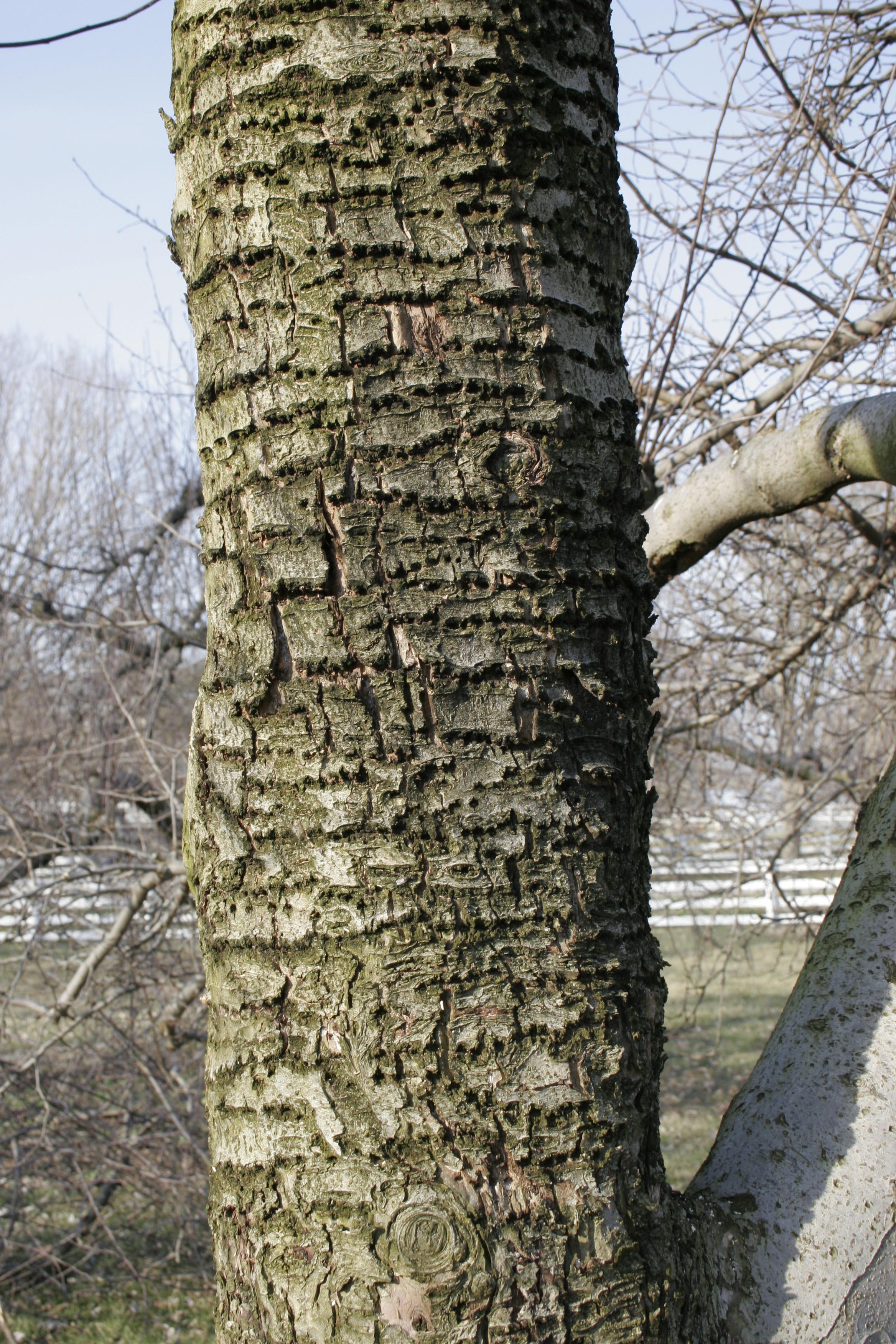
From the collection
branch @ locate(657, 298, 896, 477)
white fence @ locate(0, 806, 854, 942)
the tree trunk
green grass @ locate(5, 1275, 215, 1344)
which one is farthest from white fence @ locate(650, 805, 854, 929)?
green grass @ locate(5, 1275, 215, 1344)

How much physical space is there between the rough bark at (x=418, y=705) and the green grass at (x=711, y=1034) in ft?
13.3

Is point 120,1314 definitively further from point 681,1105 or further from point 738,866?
point 681,1105

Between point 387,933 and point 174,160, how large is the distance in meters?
0.94

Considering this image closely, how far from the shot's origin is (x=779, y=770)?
19.8 feet

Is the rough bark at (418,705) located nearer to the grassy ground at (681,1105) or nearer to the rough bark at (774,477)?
the grassy ground at (681,1105)

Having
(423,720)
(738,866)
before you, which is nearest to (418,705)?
(423,720)

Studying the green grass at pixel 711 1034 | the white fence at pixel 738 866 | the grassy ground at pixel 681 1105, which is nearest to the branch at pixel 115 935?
the grassy ground at pixel 681 1105

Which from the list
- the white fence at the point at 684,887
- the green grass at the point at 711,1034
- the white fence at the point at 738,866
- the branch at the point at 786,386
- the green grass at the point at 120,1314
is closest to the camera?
the branch at the point at 786,386

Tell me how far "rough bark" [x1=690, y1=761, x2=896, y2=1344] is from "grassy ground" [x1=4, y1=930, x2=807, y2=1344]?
0.69 feet

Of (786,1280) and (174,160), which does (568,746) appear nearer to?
(786,1280)

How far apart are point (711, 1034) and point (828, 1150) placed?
11.0 metres

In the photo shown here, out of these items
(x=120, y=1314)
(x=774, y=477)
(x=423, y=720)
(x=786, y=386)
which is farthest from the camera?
(x=120, y=1314)

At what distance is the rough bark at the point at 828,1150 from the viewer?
1041 millimetres

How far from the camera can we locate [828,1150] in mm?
1118
